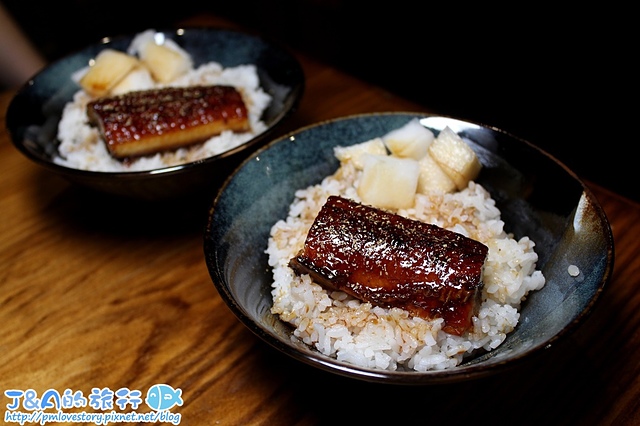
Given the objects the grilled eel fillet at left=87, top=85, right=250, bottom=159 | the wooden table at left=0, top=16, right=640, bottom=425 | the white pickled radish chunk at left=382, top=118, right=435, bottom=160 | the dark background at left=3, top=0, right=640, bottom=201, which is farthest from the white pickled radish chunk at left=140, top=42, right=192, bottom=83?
the dark background at left=3, top=0, right=640, bottom=201

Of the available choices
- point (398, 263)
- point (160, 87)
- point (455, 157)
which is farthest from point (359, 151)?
point (160, 87)

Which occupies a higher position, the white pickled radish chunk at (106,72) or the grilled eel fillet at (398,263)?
the white pickled radish chunk at (106,72)

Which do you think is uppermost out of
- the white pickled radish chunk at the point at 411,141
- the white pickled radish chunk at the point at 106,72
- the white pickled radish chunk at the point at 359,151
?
the white pickled radish chunk at the point at 106,72

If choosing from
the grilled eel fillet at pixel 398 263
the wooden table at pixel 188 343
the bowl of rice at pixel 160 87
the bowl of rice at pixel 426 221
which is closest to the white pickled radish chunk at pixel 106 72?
the bowl of rice at pixel 160 87

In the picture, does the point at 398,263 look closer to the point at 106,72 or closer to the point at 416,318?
the point at 416,318

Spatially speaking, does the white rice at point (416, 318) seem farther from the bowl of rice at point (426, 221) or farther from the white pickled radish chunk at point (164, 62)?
the white pickled radish chunk at point (164, 62)

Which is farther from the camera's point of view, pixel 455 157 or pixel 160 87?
pixel 160 87

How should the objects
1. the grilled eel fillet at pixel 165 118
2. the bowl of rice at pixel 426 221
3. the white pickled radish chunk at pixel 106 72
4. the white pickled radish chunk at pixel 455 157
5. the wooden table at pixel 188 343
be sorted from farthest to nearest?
the white pickled radish chunk at pixel 106 72
the grilled eel fillet at pixel 165 118
the white pickled radish chunk at pixel 455 157
the wooden table at pixel 188 343
the bowl of rice at pixel 426 221
